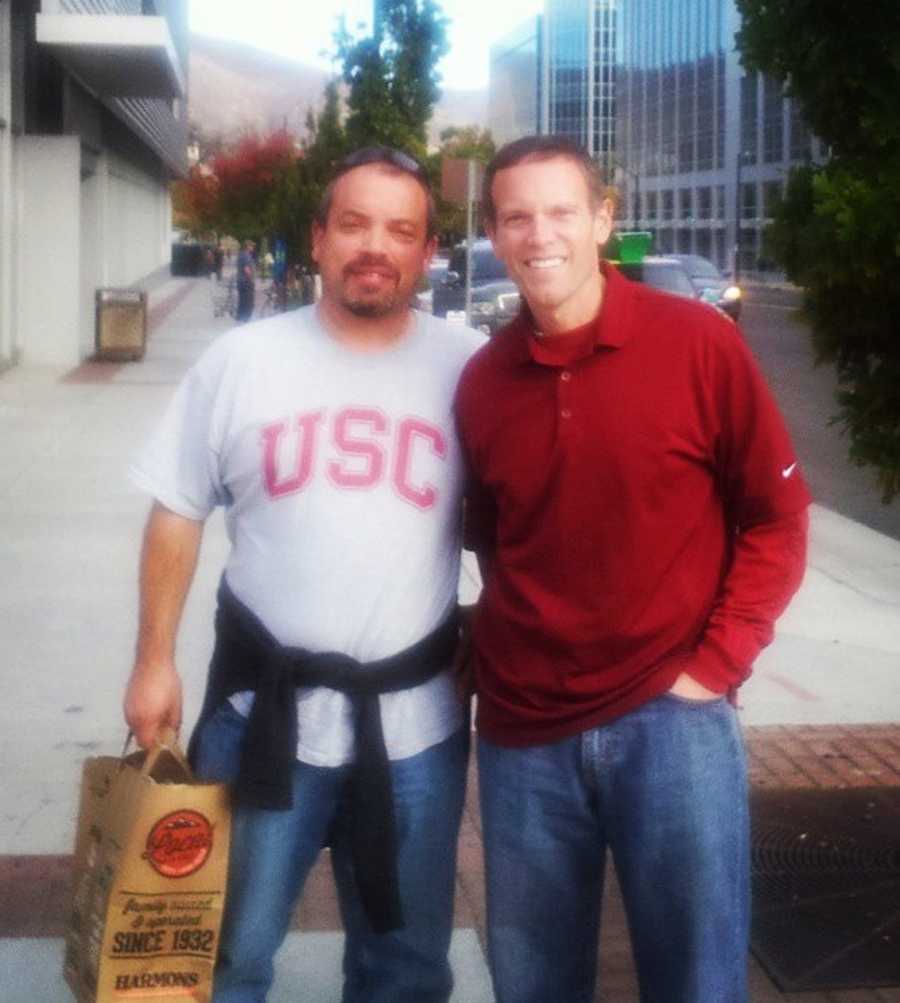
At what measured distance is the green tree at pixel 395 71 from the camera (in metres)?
31.1

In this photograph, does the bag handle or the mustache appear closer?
the bag handle

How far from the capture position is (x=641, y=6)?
403 ft

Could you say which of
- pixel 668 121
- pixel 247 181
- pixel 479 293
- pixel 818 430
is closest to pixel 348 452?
pixel 818 430

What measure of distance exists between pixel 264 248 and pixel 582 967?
50.3m

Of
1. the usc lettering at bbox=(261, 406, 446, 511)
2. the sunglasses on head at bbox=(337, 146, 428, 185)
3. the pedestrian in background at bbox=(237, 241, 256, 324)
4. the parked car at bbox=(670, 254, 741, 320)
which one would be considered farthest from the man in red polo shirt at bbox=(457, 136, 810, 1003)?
the pedestrian in background at bbox=(237, 241, 256, 324)

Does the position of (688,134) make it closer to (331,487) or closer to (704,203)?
(704,203)

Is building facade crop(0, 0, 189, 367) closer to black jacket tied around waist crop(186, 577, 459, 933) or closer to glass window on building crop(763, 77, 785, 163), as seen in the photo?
black jacket tied around waist crop(186, 577, 459, 933)

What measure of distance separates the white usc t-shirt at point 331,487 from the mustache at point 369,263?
0.44 feet

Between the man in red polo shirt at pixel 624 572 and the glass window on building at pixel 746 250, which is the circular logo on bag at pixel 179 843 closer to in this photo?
the man in red polo shirt at pixel 624 572

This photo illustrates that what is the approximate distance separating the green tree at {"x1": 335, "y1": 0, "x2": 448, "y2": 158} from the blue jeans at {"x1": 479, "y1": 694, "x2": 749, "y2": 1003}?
28395mm

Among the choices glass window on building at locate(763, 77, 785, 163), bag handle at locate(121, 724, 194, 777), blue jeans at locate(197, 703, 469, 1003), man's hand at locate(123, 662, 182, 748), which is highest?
glass window on building at locate(763, 77, 785, 163)

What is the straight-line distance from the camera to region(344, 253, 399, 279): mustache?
10.9 ft

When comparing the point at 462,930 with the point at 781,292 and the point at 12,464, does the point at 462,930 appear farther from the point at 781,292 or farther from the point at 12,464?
the point at 781,292

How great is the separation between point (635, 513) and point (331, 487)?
591 millimetres
